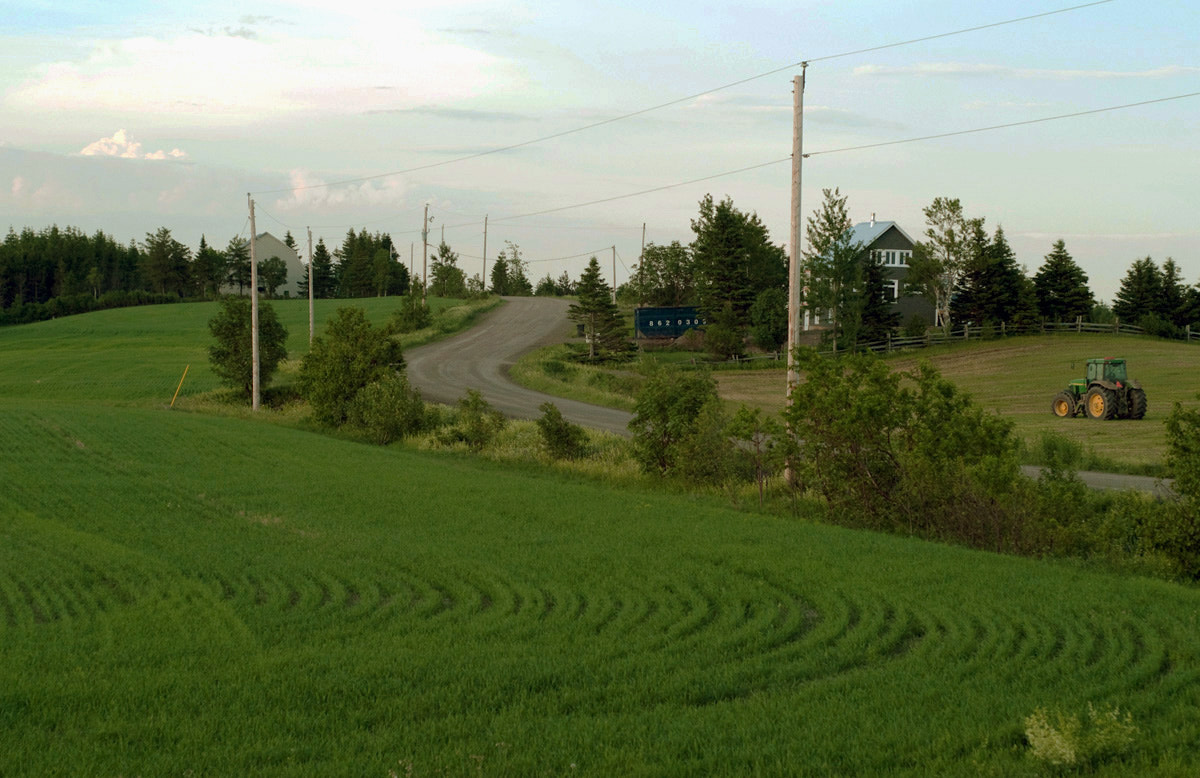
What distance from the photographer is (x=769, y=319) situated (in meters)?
65.9

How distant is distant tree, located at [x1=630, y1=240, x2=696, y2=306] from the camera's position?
290ft

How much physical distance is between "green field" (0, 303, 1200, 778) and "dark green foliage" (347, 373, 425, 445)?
51.9ft

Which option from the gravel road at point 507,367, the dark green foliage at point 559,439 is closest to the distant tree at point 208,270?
the gravel road at point 507,367

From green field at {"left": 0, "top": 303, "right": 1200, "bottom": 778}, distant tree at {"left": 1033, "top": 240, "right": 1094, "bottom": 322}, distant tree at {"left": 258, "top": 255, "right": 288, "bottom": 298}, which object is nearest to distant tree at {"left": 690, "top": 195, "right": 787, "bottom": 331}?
distant tree at {"left": 1033, "top": 240, "right": 1094, "bottom": 322}

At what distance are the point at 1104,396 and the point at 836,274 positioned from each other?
2778 centimetres

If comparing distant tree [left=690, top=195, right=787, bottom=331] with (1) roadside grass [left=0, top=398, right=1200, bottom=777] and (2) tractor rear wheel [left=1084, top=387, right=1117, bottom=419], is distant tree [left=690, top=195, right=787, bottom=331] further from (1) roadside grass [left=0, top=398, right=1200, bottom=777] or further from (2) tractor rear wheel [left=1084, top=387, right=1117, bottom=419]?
(1) roadside grass [left=0, top=398, right=1200, bottom=777]

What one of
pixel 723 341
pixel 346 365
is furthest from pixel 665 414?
pixel 723 341

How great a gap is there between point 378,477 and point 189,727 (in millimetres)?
15298

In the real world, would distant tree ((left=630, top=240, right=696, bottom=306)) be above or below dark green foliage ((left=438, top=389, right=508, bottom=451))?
above

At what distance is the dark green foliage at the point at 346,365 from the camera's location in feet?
124

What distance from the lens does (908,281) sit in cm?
6694

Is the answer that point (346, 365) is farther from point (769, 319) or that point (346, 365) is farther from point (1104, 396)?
point (769, 319)

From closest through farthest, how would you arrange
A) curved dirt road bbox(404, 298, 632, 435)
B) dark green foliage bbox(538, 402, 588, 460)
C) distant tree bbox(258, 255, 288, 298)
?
1. dark green foliage bbox(538, 402, 588, 460)
2. curved dirt road bbox(404, 298, 632, 435)
3. distant tree bbox(258, 255, 288, 298)

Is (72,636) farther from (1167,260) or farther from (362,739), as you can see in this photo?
(1167,260)
